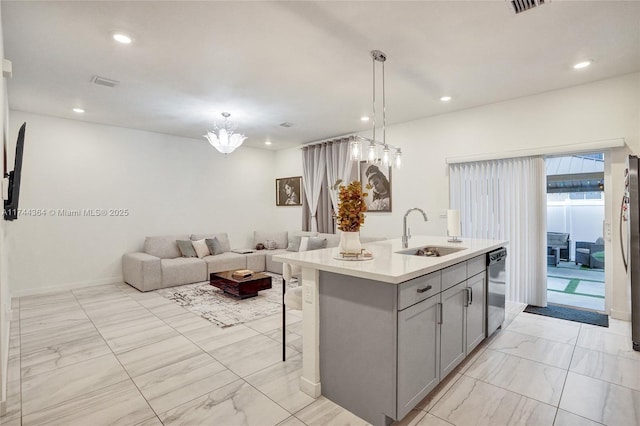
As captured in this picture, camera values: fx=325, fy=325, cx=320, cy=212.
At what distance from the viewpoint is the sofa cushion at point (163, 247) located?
5.58 meters

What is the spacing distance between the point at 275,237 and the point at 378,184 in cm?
259

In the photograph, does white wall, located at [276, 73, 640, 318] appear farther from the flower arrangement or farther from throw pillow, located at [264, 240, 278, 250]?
the flower arrangement

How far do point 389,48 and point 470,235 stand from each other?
9.80 feet

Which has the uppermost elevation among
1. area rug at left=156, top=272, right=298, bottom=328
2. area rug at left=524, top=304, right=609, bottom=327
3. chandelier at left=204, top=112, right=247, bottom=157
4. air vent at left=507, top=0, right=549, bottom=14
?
air vent at left=507, top=0, right=549, bottom=14

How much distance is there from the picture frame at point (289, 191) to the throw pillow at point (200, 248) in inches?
84.5

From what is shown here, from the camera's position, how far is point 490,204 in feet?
14.8

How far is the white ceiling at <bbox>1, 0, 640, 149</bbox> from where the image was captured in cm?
234

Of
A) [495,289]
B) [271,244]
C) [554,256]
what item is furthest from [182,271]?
[554,256]

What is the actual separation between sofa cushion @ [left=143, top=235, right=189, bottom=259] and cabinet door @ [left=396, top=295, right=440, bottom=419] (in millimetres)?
4919

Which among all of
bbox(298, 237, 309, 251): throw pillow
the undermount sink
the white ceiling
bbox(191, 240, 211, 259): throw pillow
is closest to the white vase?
the undermount sink

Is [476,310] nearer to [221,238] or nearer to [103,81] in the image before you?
[103,81]

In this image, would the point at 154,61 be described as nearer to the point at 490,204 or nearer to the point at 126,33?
the point at 126,33

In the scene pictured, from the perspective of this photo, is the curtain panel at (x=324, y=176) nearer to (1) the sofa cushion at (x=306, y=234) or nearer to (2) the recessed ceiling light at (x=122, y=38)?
(1) the sofa cushion at (x=306, y=234)

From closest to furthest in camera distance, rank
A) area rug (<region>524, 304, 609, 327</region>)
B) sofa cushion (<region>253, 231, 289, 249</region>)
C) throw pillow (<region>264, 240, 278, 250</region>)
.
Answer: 1. area rug (<region>524, 304, 609, 327</region>)
2. throw pillow (<region>264, 240, 278, 250</region>)
3. sofa cushion (<region>253, 231, 289, 249</region>)
